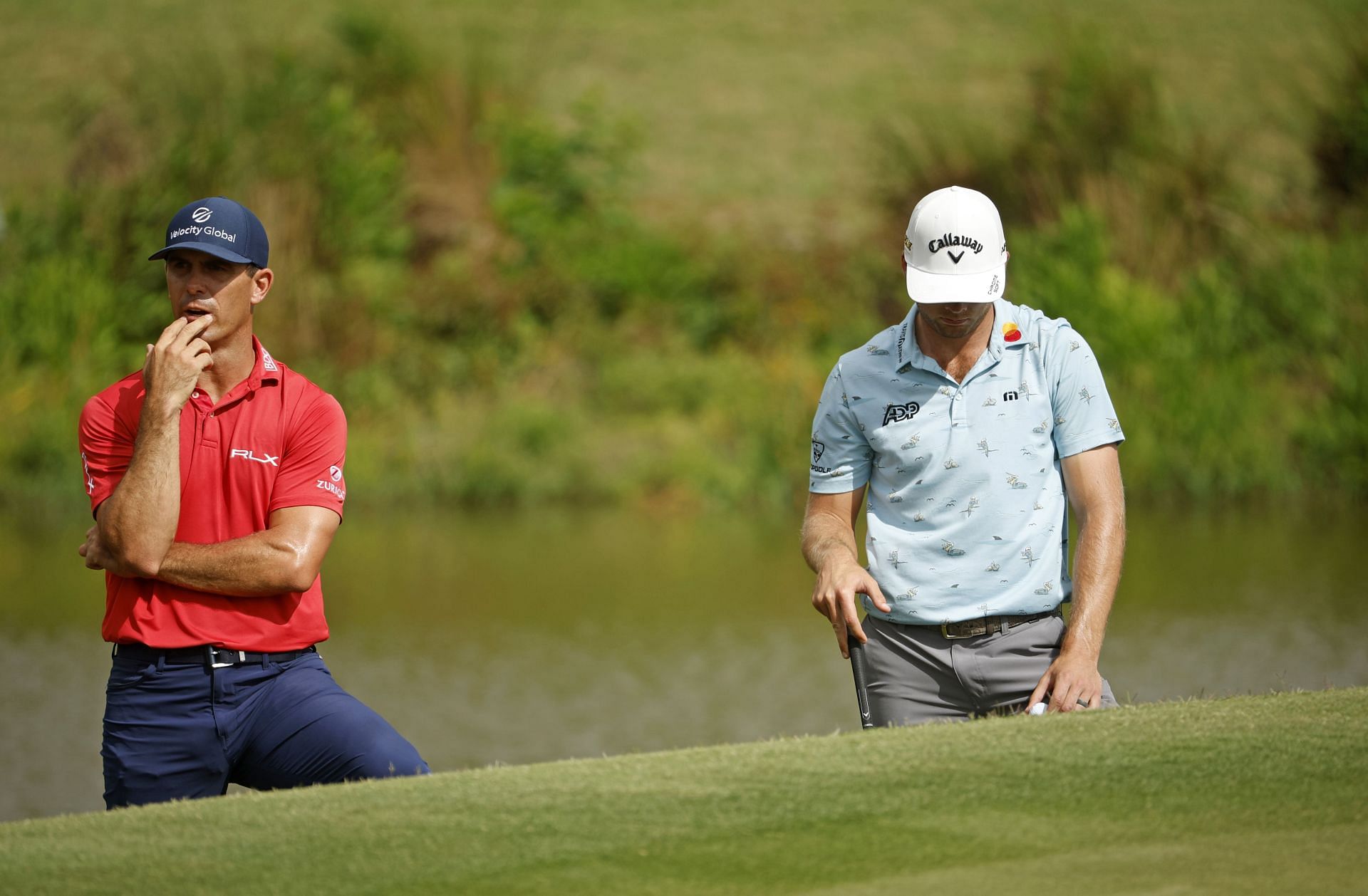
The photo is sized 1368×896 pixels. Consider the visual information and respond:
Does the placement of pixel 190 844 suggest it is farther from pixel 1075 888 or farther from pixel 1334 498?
pixel 1334 498

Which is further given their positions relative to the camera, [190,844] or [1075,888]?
[190,844]

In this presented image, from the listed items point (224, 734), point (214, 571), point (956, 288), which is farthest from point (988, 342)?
point (224, 734)

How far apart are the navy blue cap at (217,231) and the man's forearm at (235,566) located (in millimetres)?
638

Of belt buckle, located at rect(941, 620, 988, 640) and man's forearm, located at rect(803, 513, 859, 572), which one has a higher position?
man's forearm, located at rect(803, 513, 859, 572)

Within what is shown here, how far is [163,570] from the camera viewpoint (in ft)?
11.8

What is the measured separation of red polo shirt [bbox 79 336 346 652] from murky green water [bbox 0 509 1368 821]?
13.2 feet

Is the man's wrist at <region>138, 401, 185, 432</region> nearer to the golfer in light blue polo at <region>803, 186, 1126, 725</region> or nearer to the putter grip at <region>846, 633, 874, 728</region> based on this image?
the golfer in light blue polo at <region>803, 186, 1126, 725</region>

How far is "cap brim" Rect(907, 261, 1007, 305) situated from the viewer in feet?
12.2

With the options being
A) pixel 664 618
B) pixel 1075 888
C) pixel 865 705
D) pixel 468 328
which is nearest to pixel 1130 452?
pixel 664 618

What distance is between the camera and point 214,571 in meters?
3.62

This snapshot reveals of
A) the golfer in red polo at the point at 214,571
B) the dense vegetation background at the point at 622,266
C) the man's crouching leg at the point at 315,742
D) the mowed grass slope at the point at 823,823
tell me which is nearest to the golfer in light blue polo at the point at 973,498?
the mowed grass slope at the point at 823,823

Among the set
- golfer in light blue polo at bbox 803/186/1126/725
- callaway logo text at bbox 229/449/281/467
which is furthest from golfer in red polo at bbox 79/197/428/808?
golfer in light blue polo at bbox 803/186/1126/725

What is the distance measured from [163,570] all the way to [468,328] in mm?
16734

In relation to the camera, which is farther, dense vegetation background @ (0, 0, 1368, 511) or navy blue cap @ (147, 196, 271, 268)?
dense vegetation background @ (0, 0, 1368, 511)
